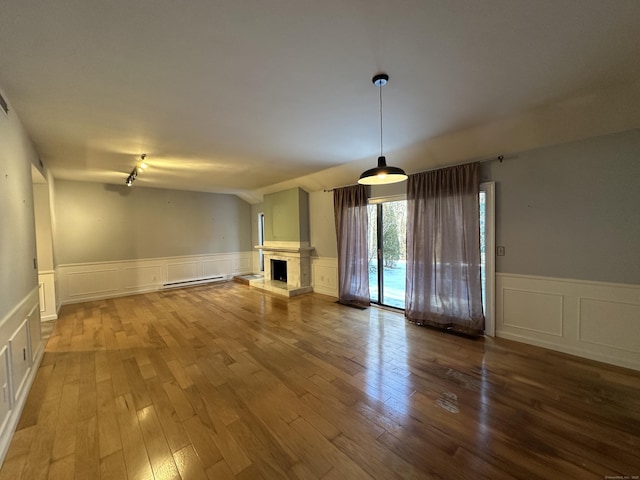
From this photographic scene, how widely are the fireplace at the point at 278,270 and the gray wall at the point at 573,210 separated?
16.1ft

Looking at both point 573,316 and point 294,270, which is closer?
point 573,316

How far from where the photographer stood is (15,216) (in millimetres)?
2395

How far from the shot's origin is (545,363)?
9.07 feet

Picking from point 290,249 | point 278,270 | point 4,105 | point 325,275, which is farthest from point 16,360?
point 278,270

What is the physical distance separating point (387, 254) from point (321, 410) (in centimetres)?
333

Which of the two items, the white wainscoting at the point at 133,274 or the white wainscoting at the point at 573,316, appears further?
the white wainscoting at the point at 133,274

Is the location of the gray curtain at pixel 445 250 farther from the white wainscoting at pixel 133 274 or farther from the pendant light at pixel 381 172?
the white wainscoting at pixel 133 274

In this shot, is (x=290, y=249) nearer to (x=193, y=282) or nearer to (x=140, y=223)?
(x=193, y=282)

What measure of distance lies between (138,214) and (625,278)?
8.70m

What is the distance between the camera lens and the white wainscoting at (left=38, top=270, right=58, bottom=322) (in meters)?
4.30

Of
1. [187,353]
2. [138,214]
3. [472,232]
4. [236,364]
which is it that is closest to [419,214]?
[472,232]

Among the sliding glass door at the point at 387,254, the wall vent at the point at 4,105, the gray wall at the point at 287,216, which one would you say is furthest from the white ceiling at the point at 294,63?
the gray wall at the point at 287,216

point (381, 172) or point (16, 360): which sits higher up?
point (381, 172)

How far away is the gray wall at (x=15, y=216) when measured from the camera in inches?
81.0
